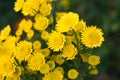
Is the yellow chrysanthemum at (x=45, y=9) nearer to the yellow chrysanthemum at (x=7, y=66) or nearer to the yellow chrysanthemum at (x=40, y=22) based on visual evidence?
the yellow chrysanthemum at (x=40, y=22)

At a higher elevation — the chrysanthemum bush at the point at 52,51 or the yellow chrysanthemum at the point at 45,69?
the chrysanthemum bush at the point at 52,51

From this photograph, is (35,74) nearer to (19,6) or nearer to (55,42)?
(55,42)

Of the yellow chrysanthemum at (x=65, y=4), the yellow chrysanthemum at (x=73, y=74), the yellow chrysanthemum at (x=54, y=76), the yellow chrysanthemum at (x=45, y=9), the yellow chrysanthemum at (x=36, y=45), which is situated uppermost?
the yellow chrysanthemum at (x=65, y=4)

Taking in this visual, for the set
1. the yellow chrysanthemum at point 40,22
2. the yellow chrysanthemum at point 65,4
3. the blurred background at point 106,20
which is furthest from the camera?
the yellow chrysanthemum at point 65,4

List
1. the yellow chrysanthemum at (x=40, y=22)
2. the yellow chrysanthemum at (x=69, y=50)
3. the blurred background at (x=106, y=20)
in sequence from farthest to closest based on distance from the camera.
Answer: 1. the blurred background at (x=106, y=20)
2. the yellow chrysanthemum at (x=40, y=22)
3. the yellow chrysanthemum at (x=69, y=50)

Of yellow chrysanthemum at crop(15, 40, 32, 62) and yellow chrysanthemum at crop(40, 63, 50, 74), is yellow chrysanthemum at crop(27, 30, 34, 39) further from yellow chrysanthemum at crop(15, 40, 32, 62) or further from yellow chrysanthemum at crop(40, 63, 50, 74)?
yellow chrysanthemum at crop(40, 63, 50, 74)

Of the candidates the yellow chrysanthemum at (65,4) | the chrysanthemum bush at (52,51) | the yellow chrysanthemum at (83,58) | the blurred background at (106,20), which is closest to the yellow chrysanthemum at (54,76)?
the chrysanthemum bush at (52,51)

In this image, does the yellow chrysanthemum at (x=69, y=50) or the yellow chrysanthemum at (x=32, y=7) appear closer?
the yellow chrysanthemum at (x=69, y=50)
